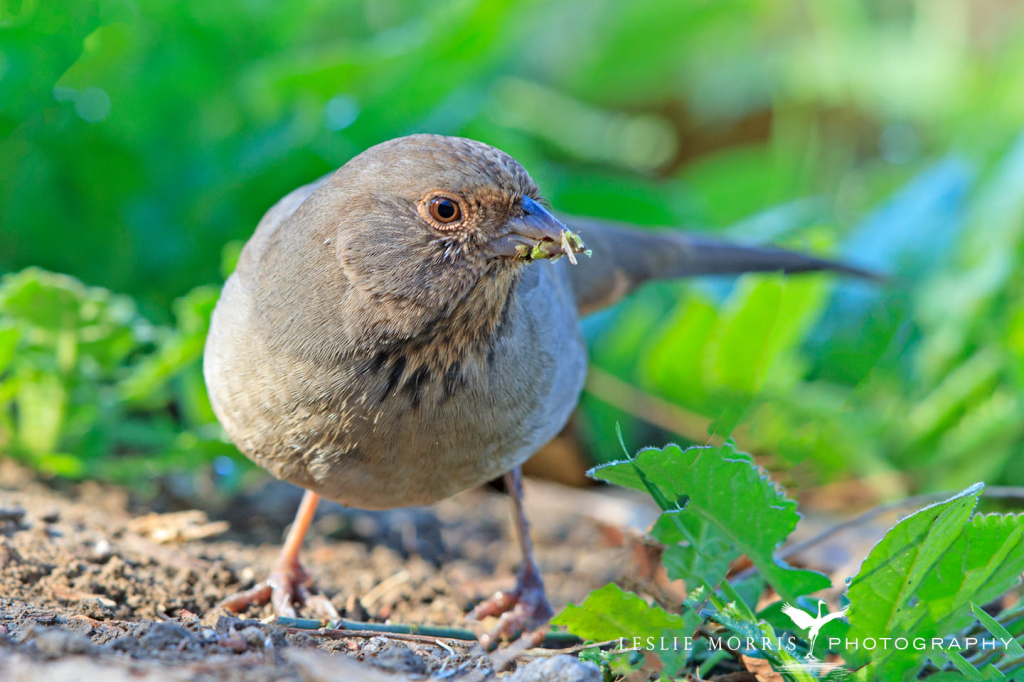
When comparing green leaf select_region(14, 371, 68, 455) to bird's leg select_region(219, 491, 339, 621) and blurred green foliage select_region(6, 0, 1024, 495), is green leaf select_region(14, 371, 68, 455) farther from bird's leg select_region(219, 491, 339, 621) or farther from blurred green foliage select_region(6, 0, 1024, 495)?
bird's leg select_region(219, 491, 339, 621)

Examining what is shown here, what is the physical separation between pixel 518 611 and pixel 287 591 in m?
0.81

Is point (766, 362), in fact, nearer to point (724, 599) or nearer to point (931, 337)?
point (931, 337)

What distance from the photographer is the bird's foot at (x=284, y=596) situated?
311 cm

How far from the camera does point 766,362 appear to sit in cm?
475

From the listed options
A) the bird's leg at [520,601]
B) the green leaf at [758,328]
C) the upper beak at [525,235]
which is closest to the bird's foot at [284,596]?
the bird's leg at [520,601]

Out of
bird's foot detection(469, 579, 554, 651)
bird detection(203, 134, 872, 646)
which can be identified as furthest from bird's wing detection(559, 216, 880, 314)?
bird's foot detection(469, 579, 554, 651)

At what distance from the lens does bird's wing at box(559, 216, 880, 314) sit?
4090 mm

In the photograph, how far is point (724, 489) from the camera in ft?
8.14

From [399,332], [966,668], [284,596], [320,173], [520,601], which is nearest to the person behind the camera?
[966,668]

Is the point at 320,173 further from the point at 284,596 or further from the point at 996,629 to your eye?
the point at 996,629

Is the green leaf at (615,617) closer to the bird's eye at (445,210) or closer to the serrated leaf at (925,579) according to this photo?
the serrated leaf at (925,579)

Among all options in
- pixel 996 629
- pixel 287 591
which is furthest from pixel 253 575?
pixel 996 629

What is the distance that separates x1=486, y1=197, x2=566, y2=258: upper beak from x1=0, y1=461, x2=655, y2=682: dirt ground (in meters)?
1.07

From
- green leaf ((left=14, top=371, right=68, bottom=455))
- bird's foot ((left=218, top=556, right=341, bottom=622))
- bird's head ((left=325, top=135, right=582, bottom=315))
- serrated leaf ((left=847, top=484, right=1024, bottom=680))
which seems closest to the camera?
serrated leaf ((left=847, top=484, right=1024, bottom=680))
